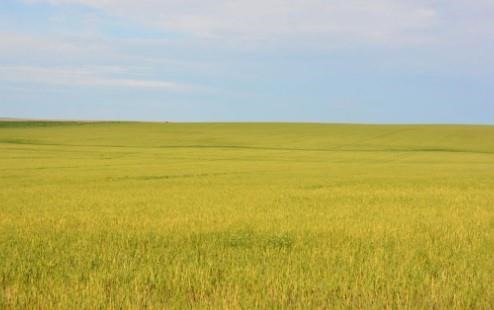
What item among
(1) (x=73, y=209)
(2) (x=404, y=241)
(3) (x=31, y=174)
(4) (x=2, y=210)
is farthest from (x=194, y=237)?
(3) (x=31, y=174)

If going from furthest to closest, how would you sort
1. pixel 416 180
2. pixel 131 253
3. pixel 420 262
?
pixel 416 180
pixel 131 253
pixel 420 262

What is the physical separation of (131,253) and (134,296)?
7.03ft

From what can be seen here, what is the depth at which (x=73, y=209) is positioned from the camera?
13.0 metres

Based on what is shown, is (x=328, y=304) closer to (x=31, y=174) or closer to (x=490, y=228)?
(x=490, y=228)

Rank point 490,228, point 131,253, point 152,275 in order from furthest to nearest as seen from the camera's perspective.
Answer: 1. point 490,228
2. point 131,253
3. point 152,275

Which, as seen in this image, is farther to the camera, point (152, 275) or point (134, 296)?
point (152, 275)

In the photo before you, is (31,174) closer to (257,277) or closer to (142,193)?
(142,193)

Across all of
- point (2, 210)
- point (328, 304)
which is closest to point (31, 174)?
point (2, 210)

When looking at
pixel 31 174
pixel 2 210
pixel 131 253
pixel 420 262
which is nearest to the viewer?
pixel 420 262

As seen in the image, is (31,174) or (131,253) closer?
(131,253)

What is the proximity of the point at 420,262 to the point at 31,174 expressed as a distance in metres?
20.7

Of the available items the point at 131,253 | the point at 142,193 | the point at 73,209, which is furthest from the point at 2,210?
the point at 131,253

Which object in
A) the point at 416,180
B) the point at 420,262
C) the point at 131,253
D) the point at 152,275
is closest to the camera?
the point at 152,275

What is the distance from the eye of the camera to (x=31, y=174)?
24.5 m
